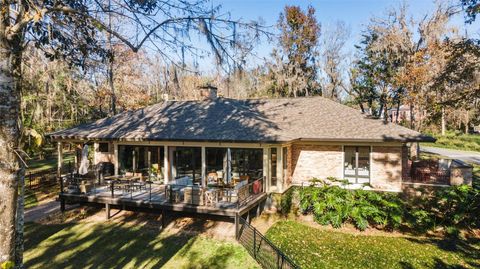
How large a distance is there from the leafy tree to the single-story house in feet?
25.7

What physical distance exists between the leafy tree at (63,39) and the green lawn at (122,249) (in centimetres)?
→ 556

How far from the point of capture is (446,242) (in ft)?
37.7

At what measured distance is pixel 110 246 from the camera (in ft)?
34.8

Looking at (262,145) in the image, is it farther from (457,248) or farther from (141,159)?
(457,248)

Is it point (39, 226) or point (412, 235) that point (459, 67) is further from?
point (39, 226)

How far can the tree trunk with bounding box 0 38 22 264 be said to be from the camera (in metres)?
4.12

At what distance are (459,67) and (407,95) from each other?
10.6 meters

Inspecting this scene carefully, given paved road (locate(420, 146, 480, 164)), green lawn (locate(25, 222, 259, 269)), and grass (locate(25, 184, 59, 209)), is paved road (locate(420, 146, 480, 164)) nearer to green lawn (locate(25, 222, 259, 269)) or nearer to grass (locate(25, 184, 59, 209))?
green lawn (locate(25, 222, 259, 269))

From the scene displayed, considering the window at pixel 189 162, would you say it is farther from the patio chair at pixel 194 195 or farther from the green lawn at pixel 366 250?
the green lawn at pixel 366 250

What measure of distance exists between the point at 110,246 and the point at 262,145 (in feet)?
22.7

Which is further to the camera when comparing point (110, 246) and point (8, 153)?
point (110, 246)

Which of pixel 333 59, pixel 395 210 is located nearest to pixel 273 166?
pixel 395 210

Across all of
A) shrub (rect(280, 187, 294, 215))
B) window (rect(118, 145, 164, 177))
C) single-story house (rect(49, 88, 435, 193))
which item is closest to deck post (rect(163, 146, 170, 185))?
single-story house (rect(49, 88, 435, 193))

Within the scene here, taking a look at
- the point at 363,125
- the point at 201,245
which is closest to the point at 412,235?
the point at 363,125
